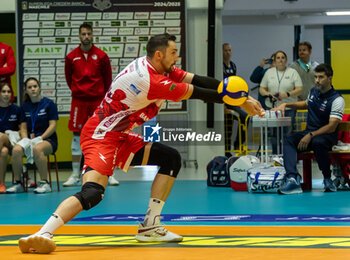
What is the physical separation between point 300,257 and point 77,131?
20.3 feet

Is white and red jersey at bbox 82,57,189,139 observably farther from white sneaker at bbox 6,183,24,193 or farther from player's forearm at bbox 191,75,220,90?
white sneaker at bbox 6,183,24,193

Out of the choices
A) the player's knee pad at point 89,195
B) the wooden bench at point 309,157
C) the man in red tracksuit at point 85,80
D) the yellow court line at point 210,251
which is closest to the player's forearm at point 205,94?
the player's knee pad at point 89,195

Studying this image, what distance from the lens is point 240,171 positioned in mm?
8828

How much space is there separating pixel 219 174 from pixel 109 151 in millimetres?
4741

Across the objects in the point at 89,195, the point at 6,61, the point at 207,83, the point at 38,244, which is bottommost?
the point at 38,244

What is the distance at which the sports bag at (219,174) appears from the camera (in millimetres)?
9359

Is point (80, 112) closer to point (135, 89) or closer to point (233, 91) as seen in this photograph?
point (135, 89)

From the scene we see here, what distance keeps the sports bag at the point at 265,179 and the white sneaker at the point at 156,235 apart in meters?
3.75

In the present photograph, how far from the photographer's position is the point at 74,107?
980 cm

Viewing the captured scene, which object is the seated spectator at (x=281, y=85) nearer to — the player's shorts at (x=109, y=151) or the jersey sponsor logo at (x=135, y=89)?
the player's shorts at (x=109, y=151)

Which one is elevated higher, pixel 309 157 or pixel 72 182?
pixel 309 157

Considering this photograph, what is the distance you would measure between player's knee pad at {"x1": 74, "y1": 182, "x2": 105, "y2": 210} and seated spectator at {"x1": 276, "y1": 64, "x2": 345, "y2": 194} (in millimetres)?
4143

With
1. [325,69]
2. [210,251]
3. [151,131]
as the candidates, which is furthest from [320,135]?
[210,251]

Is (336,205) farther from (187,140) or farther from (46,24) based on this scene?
(46,24)
